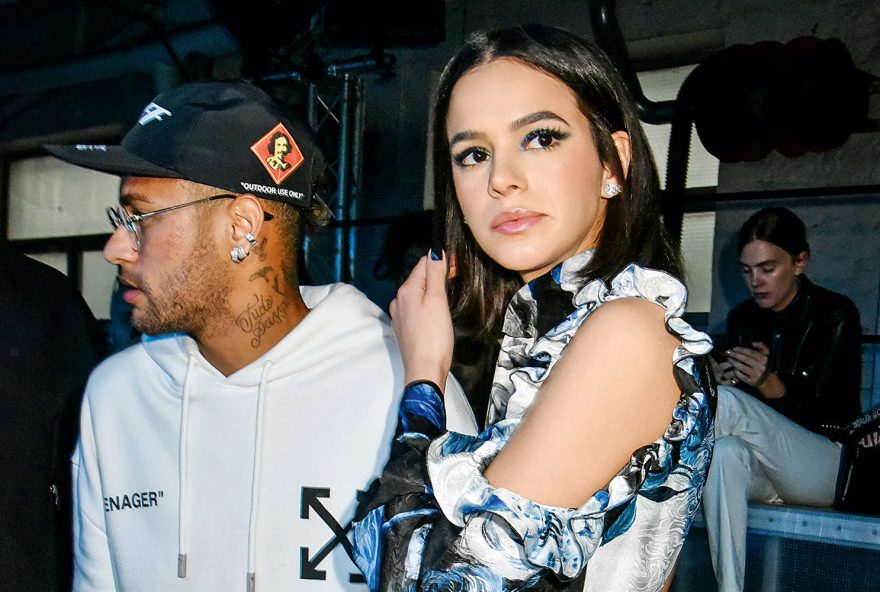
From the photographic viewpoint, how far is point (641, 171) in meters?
1.25

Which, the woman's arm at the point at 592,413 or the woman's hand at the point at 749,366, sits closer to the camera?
the woman's arm at the point at 592,413

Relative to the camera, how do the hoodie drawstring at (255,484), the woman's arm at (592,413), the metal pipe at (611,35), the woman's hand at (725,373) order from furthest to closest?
the metal pipe at (611,35)
the woman's hand at (725,373)
the hoodie drawstring at (255,484)
the woman's arm at (592,413)

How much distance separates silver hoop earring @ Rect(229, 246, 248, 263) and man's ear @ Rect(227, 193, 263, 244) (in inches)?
0.6

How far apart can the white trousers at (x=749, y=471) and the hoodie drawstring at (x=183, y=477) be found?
175cm

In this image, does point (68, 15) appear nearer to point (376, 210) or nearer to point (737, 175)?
point (376, 210)

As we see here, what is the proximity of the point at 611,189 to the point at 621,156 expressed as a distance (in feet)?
0.18

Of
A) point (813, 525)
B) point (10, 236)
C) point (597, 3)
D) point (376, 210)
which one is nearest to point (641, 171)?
point (813, 525)

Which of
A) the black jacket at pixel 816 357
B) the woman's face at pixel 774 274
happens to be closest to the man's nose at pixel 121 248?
the black jacket at pixel 816 357

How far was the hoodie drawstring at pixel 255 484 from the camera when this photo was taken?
4.97 ft

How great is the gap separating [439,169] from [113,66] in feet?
23.3

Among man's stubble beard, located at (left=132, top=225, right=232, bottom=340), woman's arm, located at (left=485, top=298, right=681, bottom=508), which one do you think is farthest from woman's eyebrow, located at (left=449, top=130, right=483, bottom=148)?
man's stubble beard, located at (left=132, top=225, right=232, bottom=340)

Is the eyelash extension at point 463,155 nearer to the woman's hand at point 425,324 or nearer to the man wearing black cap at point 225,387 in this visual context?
the woman's hand at point 425,324

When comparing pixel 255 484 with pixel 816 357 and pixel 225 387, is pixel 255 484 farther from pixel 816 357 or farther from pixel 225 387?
pixel 816 357

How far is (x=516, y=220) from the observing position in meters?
1.19
